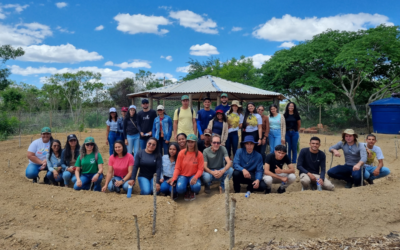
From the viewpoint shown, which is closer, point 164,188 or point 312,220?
point 312,220

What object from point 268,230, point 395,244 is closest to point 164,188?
point 268,230

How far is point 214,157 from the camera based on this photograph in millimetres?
4910

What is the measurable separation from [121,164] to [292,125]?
382 centimetres

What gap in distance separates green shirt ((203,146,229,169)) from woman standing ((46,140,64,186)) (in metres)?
2.79

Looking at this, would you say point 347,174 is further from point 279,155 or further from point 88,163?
point 88,163

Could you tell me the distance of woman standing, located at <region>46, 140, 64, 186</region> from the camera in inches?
203

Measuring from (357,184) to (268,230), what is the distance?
8.88 feet

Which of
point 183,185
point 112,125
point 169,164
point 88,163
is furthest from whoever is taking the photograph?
point 112,125

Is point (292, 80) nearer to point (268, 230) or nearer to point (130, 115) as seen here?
point (130, 115)

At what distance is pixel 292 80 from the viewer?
58.5 feet

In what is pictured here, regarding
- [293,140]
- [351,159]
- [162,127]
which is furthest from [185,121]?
[351,159]

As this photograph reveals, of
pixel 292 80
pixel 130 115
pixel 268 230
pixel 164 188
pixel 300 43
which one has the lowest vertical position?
pixel 268 230

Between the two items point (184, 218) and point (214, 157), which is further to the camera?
point (214, 157)

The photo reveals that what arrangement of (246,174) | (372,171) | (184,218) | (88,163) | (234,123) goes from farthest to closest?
(234,123)
(372,171)
(88,163)
(246,174)
(184,218)
